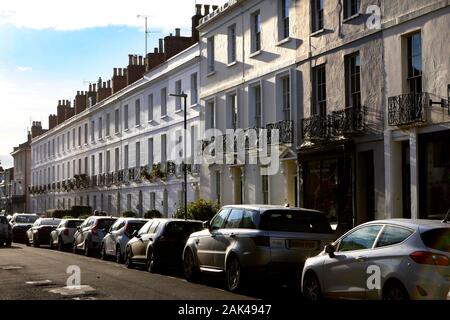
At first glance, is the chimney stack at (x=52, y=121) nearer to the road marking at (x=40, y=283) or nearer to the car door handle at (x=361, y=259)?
the road marking at (x=40, y=283)

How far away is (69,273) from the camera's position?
1930 centimetres

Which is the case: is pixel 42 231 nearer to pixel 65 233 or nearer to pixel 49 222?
pixel 49 222

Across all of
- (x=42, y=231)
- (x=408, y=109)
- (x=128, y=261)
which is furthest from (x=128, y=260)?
(x=42, y=231)

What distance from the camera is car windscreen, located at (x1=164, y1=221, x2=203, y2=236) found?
65.8 ft

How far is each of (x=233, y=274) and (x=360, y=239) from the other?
4.10m

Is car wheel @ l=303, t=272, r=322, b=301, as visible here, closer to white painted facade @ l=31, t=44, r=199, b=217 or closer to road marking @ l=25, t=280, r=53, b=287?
road marking @ l=25, t=280, r=53, b=287

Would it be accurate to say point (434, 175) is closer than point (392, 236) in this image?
No

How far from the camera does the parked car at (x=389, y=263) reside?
32.2 ft

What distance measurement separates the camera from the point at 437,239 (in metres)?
10.2

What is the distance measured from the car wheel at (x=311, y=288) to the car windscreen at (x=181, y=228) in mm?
7761

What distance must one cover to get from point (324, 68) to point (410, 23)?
509cm

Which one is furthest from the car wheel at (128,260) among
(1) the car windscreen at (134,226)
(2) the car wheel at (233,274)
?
(2) the car wheel at (233,274)

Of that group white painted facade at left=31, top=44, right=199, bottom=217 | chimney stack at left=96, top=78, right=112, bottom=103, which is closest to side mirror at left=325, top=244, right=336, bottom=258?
white painted facade at left=31, top=44, right=199, bottom=217
